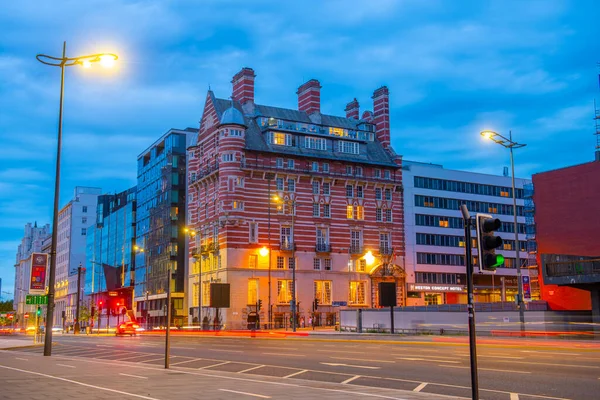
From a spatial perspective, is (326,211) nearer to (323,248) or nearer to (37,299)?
(323,248)

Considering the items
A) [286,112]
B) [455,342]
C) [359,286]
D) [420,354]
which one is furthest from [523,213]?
[420,354]

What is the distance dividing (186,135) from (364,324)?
5905cm

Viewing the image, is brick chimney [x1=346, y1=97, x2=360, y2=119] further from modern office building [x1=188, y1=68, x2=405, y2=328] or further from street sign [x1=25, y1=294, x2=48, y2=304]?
street sign [x1=25, y1=294, x2=48, y2=304]

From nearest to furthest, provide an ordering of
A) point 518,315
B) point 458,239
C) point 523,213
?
1. point 518,315
2. point 458,239
3. point 523,213

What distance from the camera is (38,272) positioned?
29.5 meters

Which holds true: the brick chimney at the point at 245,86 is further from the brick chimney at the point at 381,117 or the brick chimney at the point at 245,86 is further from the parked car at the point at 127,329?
the parked car at the point at 127,329

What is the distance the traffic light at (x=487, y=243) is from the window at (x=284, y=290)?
6979 centimetres

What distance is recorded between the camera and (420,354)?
27.4 meters

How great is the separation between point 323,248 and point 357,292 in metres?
7.79

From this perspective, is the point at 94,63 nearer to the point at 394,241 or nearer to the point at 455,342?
the point at 455,342

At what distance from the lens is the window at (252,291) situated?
7825cm

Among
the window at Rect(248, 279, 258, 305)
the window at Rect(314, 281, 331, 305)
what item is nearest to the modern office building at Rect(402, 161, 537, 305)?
the window at Rect(314, 281, 331, 305)

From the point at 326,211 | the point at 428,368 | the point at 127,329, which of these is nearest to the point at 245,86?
the point at 326,211

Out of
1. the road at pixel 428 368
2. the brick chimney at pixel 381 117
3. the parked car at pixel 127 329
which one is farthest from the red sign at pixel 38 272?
the brick chimney at pixel 381 117
